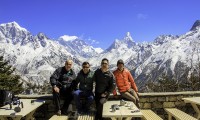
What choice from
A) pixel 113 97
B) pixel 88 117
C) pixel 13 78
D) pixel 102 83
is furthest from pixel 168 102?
pixel 13 78

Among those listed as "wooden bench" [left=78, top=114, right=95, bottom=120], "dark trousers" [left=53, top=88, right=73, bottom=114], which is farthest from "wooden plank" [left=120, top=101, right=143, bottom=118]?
"dark trousers" [left=53, top=88, right=73, bottom=114]

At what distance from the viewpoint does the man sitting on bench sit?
9.52 meters

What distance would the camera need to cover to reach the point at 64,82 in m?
9.98

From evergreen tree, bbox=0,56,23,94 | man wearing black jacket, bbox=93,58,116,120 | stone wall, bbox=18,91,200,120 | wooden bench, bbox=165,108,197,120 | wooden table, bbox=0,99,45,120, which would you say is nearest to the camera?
wooden table, bbox=0,99,45,120

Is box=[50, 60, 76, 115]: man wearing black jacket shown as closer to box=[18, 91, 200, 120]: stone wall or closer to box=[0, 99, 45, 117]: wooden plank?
box=[0, 99, 45, 117]: wooden plank

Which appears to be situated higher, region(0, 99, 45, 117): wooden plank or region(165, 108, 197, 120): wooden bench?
region(0, 99, 45, 117): wooden plank

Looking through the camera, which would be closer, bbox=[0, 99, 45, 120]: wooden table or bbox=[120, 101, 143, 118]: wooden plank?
bbox=[120, 101, 143, 118]: wooden plank

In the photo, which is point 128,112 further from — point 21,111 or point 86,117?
point 21,111

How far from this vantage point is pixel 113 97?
10664 millimetres

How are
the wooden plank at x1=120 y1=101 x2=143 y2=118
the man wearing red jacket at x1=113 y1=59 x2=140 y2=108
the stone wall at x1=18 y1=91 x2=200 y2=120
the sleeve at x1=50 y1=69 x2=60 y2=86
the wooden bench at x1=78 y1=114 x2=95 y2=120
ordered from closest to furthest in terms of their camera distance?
the wooden plank at x1=120 y1=101 x2=143 y2=118
the wooden bench at x1=78 y1=114 x2=95 y2=120
the sleeve at x1=50 y1=69 x2=60 y2=86
the man wearing red jacket at x1=113 y1=59 x2=140 y2=108
the stone wall at x1=18 y1=91 x2=200 y2=120

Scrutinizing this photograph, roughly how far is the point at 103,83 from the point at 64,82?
4.07ft

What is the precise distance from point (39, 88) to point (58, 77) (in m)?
61.2

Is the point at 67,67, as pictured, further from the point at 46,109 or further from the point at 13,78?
the point at 13,78

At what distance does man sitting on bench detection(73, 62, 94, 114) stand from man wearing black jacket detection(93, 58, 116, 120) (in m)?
0.19
